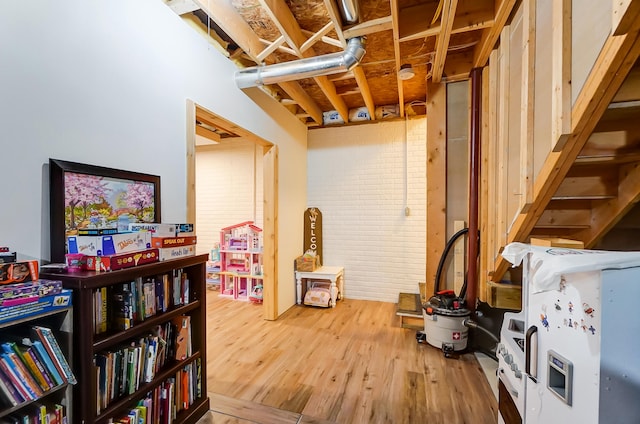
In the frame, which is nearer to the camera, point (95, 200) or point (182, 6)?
point (95, 200)

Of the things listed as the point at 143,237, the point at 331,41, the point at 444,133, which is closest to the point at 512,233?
the point at 444,133

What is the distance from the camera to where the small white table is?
13.1ft

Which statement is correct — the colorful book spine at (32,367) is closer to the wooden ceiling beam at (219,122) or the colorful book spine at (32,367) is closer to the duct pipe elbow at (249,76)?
the wooden ceiling beam at (219,122)

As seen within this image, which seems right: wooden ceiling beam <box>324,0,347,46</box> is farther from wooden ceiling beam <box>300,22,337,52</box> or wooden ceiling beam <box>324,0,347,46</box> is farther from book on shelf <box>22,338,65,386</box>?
book on shelf <box>22,338,65,386</box>

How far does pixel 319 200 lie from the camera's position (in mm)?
4582

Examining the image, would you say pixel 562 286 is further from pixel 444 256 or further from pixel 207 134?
pixel 207 134

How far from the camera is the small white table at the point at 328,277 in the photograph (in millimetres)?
3996

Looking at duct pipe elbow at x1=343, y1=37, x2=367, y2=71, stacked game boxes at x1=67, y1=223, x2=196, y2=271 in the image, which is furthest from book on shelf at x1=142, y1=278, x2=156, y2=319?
duct pipe elbow at x1=343, y1=37, x2=367, y2=71

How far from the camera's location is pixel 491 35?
2305 mm

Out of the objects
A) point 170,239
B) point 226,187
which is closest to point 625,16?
point 170,239

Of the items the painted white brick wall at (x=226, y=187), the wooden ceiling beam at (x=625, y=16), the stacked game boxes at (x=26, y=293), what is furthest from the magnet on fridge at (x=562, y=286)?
the painted white brick wall at (x=226, y=187)

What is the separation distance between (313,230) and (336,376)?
2.46 meters

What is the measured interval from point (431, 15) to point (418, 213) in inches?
99.8

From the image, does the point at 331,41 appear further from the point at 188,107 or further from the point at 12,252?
the point at 12,252
